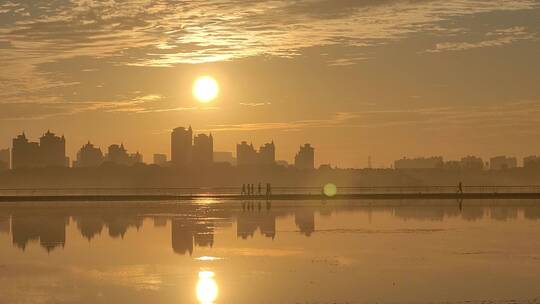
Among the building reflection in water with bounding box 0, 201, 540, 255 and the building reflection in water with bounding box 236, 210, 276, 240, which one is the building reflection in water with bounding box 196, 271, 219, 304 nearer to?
the building reflection in water with bounding box 0, 201, 540, 255

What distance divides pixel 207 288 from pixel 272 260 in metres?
7.03

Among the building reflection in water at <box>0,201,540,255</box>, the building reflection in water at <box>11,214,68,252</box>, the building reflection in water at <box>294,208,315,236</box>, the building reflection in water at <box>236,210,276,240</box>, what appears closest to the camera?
the building reflection in water at <box>11,214,68,252</box>

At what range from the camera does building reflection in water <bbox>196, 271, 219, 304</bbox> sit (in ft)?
78.6

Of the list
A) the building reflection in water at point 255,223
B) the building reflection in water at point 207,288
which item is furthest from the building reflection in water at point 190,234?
the building reflection in water at point 207,288

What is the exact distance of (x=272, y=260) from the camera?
107 ft

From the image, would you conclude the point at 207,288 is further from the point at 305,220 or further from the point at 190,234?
the point at 305,220

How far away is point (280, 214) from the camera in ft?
197

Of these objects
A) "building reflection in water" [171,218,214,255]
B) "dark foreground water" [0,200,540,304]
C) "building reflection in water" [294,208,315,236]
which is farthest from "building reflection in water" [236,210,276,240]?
"building reflection in water" [171,218,214,255]

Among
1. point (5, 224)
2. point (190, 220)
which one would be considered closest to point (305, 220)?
point (190, 220)

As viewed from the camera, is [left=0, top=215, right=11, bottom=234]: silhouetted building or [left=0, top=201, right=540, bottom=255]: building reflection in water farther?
→ [left=0, top=215, right=11, bottom=234]: silhouetted building

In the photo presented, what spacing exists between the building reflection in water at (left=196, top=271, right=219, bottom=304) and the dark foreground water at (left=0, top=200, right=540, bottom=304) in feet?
0.12

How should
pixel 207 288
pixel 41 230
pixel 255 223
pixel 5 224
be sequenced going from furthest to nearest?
pixel 5 224
pixel 255 223
pixel 41 230
pixel 207 288

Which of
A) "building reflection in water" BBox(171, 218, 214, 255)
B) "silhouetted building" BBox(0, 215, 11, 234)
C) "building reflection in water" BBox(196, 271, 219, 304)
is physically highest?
"building reflection in water" BBox(196, 271, 219, 304)

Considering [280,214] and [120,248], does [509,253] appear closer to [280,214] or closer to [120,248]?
[120,248]
